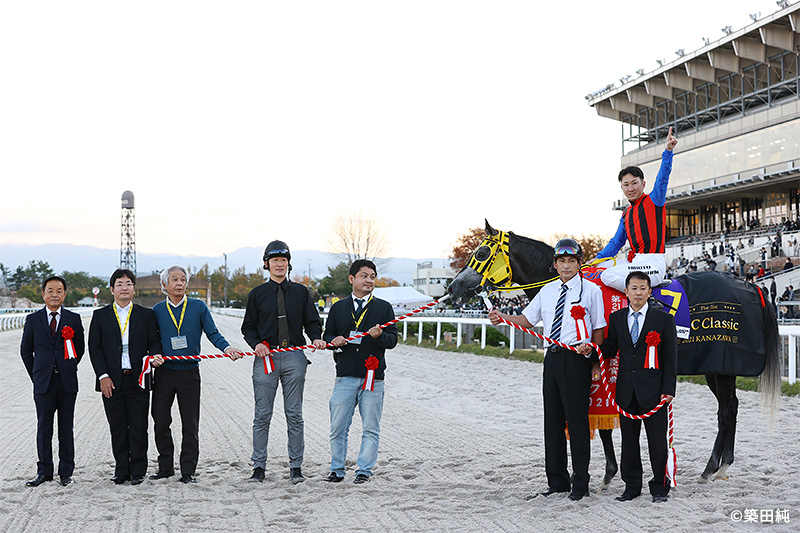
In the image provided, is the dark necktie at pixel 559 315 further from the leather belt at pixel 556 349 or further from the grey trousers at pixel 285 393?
the grey trousers at pixel 285 393

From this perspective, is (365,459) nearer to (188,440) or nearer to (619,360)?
(188,440)

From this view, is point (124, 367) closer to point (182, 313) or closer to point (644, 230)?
point (182, 313)

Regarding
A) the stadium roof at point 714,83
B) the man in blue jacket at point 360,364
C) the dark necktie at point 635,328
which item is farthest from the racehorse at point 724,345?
the stadium roof at point 714,83

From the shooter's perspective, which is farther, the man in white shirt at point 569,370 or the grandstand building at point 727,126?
the grandstand building at point 727,126

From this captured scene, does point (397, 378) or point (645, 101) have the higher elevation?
point (645, 101)

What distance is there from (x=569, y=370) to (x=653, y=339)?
62cm

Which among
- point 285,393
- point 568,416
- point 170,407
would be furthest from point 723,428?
point 170,407

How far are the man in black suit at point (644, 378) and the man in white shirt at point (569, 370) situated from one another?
17 centimetres

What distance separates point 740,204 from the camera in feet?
137

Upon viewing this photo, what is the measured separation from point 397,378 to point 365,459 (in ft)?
25.1

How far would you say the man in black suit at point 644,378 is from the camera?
4680 millimetres

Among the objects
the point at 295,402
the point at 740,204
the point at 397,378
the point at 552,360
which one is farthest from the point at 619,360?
the point at 740,204

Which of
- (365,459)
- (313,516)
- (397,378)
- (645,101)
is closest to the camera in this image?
(313,516)

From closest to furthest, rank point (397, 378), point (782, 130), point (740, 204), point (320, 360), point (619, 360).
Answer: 1. point (619, 360)
2. point (397, 378)
3. point (320, 360)
4. point (782, 130)
5. point (740, 204)
